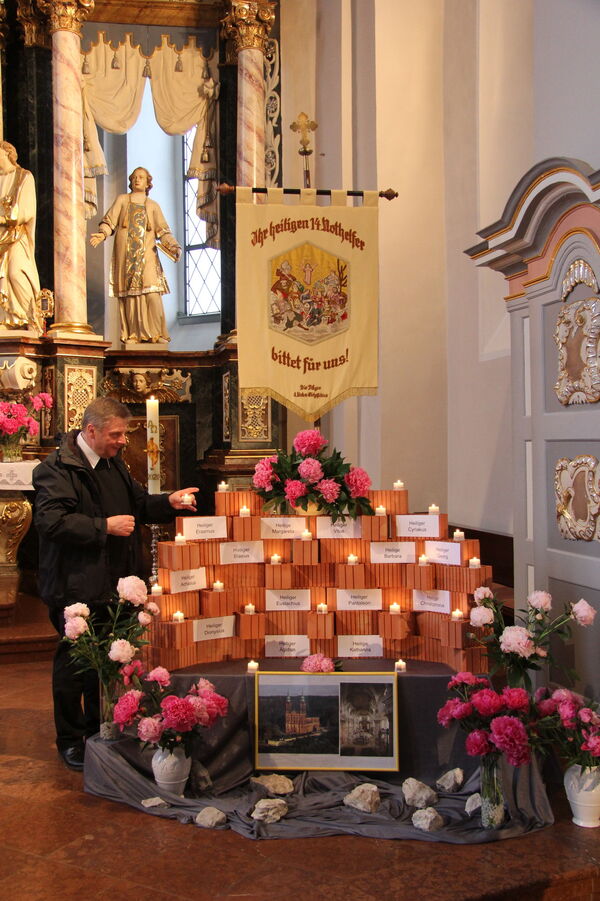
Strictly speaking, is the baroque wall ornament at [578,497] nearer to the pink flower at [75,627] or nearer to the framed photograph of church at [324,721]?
the framed photograph of church at [324,721]

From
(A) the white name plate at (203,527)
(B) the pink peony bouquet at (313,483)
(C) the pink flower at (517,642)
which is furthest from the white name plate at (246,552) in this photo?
(C) the pink flower at (517,642)

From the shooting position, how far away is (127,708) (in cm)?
400

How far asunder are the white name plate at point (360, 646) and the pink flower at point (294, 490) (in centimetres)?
70

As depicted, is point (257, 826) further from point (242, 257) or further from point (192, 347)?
point (192, 347)

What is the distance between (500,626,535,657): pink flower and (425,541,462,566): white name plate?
621 millimetres

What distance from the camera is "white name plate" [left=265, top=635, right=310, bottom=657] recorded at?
181 inches

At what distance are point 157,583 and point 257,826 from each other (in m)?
1.29

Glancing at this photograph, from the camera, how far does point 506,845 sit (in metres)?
3.61

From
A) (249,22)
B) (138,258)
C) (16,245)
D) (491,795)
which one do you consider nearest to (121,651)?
(491,795)

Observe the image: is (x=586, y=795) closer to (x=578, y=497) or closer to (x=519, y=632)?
(x=519, y=632)

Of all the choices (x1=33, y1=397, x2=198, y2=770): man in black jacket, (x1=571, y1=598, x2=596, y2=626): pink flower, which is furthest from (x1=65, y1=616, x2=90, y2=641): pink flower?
(x1=571, y1=598, x2=596, y2=626): pink flower

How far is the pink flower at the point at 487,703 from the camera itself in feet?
12.2

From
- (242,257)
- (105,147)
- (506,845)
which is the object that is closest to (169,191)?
(105,147)

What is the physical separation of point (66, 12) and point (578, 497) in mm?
6515
